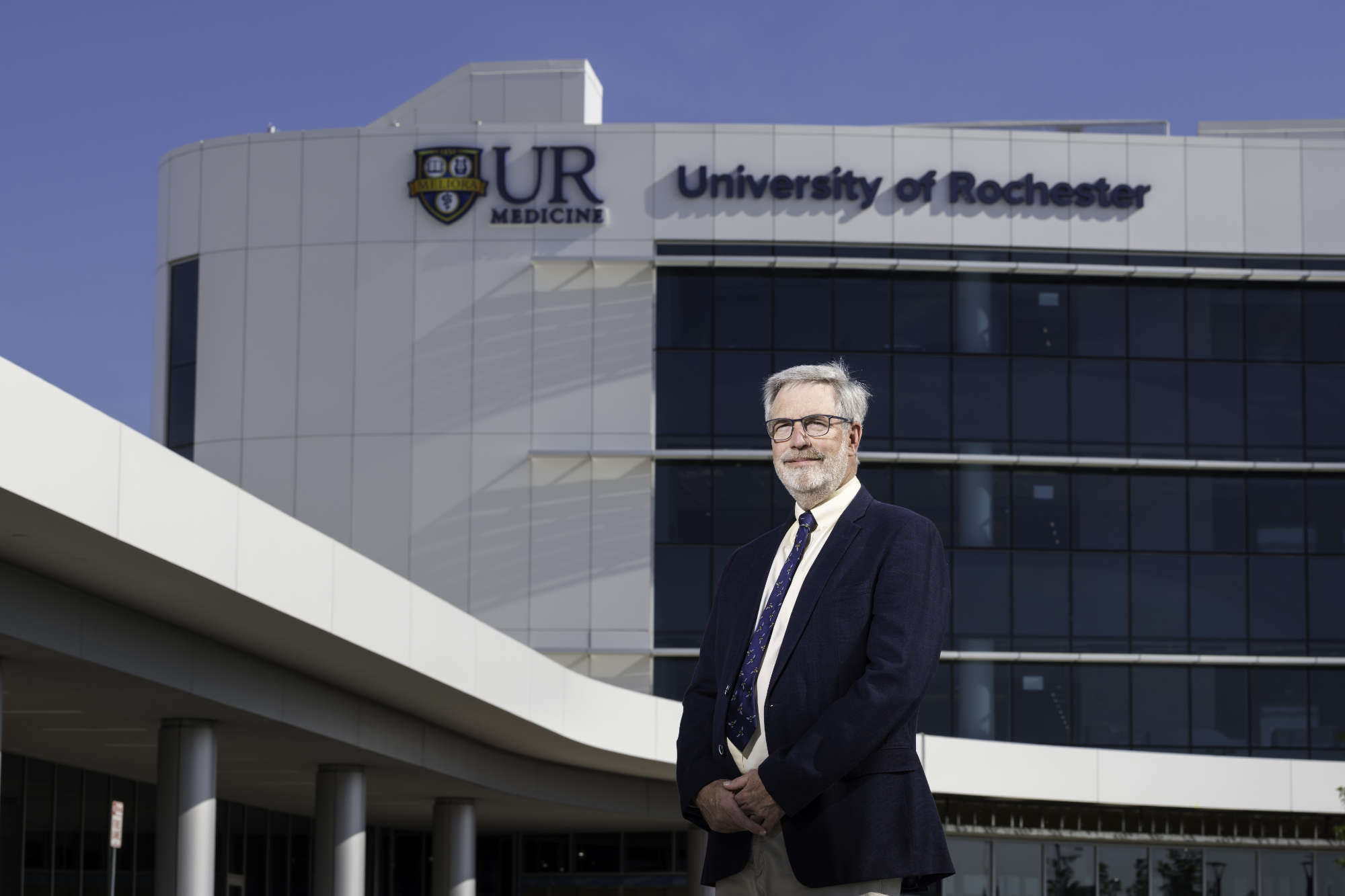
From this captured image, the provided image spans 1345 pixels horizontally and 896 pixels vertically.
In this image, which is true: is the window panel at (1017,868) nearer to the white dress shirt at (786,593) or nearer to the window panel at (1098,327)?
the window panel at (1098,327)

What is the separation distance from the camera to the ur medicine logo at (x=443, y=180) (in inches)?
1542

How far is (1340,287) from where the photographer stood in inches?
1575

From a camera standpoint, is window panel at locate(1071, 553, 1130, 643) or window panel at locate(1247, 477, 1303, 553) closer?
window panel at locate(1071, 553, 1130, 643)

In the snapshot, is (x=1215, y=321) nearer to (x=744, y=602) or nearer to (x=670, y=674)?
(x=670, y=674)

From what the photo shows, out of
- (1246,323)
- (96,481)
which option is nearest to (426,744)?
(96,481)

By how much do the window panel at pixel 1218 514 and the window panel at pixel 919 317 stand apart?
6.06 m

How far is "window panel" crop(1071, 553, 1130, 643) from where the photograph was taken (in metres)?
39.2

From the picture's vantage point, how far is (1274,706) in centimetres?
3947

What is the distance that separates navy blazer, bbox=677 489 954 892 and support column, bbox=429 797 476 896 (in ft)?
84.7

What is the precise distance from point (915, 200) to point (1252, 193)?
7047 millimetres

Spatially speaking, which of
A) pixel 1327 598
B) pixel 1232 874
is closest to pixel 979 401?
pixel 1327 598

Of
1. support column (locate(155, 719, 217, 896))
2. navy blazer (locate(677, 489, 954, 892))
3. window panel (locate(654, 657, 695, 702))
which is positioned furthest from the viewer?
window panel (locate(654, 657, 695, 702))

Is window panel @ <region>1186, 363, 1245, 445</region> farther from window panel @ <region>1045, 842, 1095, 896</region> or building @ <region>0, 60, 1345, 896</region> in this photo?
window panel @ <region>1045, 842, 1095, 896</region>

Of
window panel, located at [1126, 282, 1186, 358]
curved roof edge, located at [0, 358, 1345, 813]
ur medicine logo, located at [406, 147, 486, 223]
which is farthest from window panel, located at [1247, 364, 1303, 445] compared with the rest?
ur medicine logo, located at [406, 147, 486, 223]
